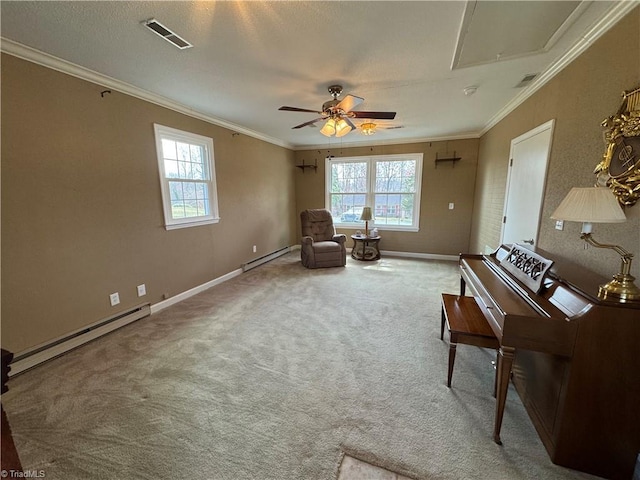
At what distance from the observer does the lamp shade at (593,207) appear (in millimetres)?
1212

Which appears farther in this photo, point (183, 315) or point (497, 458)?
point (183, 315)

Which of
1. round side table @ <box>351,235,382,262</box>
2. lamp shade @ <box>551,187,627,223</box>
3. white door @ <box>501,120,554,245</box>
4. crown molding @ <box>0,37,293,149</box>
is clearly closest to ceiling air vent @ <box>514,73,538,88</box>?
white door @ <box>501,120,554,245</box>

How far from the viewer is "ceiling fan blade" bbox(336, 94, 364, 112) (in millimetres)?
2419

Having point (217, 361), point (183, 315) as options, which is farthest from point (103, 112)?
point (217, 361)

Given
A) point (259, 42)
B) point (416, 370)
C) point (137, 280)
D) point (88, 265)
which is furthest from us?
point (137, 280)

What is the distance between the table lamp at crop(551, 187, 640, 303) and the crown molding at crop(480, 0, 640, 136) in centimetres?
124

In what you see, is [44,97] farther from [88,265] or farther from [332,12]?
[332,12]

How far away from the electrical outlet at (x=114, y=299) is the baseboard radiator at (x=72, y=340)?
4.9 inches

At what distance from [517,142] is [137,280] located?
474 centimetres

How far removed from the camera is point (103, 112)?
254cm

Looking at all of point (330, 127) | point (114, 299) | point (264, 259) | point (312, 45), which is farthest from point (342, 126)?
point (264, 259)

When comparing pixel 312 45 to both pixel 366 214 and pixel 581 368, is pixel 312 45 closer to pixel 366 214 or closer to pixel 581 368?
pixel 581 368

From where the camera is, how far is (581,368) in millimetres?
1275

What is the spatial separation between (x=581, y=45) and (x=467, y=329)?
7.37 ft
